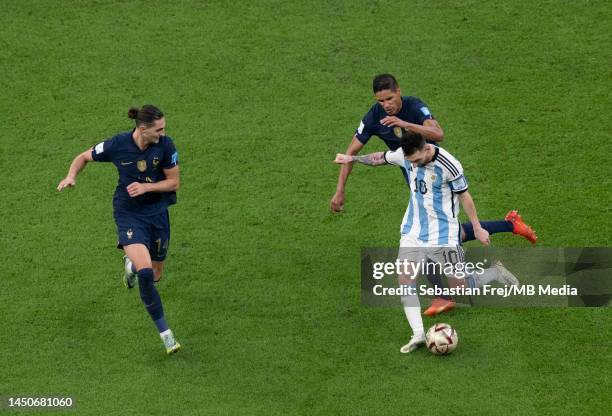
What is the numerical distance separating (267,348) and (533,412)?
8.20ft

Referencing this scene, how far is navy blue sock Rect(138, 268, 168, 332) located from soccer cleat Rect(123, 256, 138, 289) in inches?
33.2

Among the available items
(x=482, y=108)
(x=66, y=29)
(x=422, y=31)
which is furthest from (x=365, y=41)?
(x=66, y=29)

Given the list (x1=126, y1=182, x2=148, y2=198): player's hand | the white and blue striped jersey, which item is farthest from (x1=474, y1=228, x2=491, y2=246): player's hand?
(x1=126, y1=182, x2=148, y2=198): player's hand

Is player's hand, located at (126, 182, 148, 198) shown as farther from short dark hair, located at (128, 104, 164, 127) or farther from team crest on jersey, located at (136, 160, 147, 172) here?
short dark hair, located at (128, 104, 164, 127)

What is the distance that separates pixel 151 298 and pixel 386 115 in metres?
2.89

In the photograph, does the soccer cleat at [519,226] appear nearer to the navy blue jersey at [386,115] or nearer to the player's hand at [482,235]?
the player's hand at [482,235]

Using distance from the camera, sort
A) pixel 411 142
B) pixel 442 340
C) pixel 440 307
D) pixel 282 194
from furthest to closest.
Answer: pixel 282 194
pixel 440 307
pixel 442 340
pixel 411 142

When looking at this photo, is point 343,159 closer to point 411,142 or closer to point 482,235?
point 411,142

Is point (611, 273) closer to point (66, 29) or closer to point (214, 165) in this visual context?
point (214, 165)

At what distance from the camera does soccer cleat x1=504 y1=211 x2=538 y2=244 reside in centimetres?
1129

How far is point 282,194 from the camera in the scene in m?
12.8

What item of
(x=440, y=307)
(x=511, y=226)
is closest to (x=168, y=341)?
(x=440, y=307)

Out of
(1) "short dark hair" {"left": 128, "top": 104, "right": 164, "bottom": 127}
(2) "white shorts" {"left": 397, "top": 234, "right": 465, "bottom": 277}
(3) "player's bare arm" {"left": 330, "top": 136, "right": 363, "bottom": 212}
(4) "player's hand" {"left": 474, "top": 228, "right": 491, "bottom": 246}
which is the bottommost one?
(2) "white shorts" {"left": 397, "top": 234, "right": 465, "bottom": 277}

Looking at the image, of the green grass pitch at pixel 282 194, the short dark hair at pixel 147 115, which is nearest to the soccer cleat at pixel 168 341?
the green grass pitch at pixel 282 194
